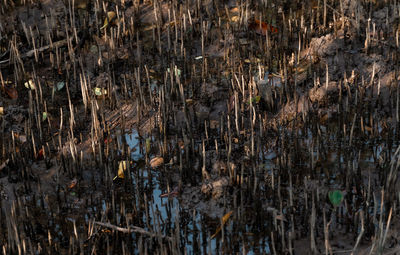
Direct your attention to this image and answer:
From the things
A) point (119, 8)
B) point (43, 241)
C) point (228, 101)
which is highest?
point (119, 8)

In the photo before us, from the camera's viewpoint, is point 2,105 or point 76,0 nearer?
point 2,105

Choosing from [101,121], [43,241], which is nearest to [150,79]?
[101,121]

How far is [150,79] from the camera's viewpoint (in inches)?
251

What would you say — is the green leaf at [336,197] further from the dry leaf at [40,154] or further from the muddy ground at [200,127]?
the dry leaf at [40,154]

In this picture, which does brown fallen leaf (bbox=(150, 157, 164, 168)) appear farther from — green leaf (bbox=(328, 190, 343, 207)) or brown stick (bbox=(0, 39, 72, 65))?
brown stick (bbox=(0, 39, 72, 65))

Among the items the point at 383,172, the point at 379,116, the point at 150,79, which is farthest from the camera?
the point at 150,79

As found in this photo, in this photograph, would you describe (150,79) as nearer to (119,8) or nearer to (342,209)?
(119,8)

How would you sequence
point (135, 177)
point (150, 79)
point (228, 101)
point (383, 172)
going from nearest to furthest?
point (383, 172)
point (135, 177)
point (228, 101)
point (150, 79)

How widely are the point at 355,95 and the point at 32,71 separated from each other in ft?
10.9

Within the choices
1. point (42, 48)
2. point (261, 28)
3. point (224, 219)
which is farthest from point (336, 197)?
point (42, 48)

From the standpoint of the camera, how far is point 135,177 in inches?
195

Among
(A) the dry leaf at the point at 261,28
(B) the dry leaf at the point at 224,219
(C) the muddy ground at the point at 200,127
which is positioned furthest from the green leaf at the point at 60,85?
(B) the dry leaf at the point at 224,219

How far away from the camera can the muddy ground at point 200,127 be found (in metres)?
4.30

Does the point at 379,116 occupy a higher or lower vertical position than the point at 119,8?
lower
